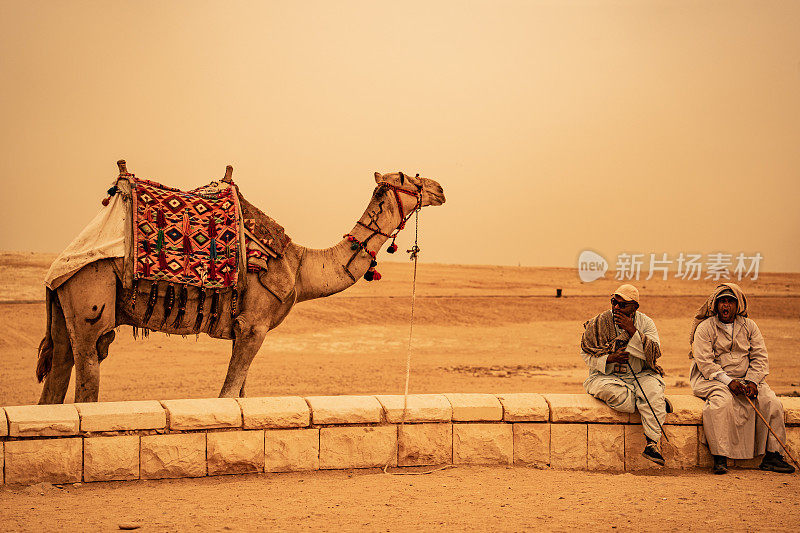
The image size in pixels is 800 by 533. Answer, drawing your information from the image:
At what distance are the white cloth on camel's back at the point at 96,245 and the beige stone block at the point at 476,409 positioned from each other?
2933 mm

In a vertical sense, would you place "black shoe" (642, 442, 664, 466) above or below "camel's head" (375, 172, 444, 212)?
below

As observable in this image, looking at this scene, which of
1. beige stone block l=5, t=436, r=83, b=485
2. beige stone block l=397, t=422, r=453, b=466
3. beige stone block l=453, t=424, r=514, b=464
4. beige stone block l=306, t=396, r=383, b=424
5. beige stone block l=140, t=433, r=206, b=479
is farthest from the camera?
beige stone block l=453, t=424, r=514, b=464

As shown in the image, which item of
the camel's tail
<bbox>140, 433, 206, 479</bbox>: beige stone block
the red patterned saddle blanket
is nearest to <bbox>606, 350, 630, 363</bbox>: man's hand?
the red patterned saddle blanket

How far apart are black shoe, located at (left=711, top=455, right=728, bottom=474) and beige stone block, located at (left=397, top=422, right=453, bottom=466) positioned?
7.00ft

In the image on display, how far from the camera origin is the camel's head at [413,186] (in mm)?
7957

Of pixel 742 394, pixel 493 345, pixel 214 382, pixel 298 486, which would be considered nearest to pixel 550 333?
pixel 493 345

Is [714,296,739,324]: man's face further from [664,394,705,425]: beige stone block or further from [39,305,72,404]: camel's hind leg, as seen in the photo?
[39,305,72,404]: camel's hind leg

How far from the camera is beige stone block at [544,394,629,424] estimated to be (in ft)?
22.2

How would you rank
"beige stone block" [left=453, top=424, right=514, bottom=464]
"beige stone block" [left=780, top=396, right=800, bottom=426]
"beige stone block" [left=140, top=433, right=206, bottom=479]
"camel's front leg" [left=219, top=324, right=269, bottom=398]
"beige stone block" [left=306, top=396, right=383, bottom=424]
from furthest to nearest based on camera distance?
"camel's front leg" [left=219, top=324, right=269, bottom=398] < "beige stone block" [left=780, top=396, right=800, bottom=426] < "beige stone block" [left=453, top=424, right=514, bottom=464] < "beige stone block" [left=306, top=396, right=383, bottom=424] < "beige stone block" [left=140, top=433, right=206, bottom=479]

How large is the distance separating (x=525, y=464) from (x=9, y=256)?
23499mm

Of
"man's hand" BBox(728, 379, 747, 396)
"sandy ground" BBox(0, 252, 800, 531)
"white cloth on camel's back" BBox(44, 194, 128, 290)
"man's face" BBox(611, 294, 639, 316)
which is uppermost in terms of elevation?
"white cloth on camel's back" BBox(44, 194, 128, 290)

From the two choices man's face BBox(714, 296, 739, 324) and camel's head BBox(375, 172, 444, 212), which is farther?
camel's head BBox(375, 172, 444, 212)

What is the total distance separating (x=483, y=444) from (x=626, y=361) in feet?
4.55

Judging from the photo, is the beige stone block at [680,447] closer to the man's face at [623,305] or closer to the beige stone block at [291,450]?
the man's face at [623,305]
